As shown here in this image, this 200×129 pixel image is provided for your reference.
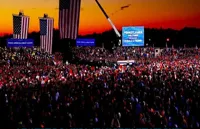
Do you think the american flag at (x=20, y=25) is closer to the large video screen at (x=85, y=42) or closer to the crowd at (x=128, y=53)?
the crowd at (x=128, y=53)

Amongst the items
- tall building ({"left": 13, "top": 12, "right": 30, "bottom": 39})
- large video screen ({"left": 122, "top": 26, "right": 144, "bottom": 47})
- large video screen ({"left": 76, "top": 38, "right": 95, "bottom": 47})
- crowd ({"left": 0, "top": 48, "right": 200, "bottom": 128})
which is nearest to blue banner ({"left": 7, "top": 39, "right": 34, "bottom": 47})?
tall building ({"left": 13, "top": 12, "right": 30, "bottom": 39})

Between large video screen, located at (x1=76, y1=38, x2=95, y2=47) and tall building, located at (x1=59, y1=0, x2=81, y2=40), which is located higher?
tall building, located at (x1=59, y1=0, x2=81, y2=40)

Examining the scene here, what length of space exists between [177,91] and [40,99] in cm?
719

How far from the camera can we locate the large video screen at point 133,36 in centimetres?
5669

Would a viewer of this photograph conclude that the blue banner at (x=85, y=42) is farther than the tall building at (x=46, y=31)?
Yes

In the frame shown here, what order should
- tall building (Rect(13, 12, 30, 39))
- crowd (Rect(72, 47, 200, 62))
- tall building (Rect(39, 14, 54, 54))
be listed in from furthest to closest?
crowd (Rect(72, 47, 200, 62)) < tall building (Rect(39, 14, 54, 54)) < tall building (Rect(13, 12, 30, 39))

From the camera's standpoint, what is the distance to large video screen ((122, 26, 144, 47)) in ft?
186

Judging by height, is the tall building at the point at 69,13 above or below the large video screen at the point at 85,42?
above

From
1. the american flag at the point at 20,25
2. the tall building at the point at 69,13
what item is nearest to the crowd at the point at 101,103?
the tall building at the point at 69,13

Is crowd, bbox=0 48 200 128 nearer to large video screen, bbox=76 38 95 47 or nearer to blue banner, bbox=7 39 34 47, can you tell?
blue banner, bbox=7 39 34 47

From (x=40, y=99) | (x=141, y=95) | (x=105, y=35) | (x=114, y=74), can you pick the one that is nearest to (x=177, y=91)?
(x=141, y=95)

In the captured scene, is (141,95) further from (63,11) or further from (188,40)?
(188,40)

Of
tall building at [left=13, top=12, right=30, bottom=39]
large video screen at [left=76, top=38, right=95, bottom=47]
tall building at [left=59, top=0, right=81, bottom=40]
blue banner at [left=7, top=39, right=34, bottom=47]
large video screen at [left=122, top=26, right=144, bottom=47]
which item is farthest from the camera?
large video screen at [left=76, top=38, right=95, bottom=47]

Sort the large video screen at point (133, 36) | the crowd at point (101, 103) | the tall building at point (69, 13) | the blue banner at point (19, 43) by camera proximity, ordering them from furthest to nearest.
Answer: the large video screen at point (133, 36) < the blue banner at point (19, 43) < the tall building at point (69, 13) < the crowd at point (101, 103)
